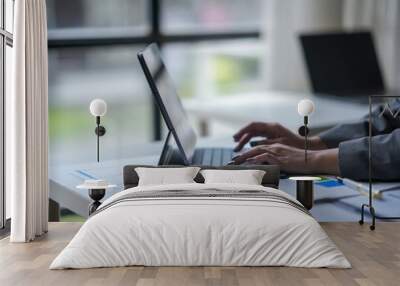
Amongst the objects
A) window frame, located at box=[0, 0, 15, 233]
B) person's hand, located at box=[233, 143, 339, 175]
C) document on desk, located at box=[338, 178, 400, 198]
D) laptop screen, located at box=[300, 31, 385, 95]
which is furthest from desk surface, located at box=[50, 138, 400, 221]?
laptop screen, located at box=[300, 31, 385, 95]

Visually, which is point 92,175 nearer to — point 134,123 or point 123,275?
point 134,123

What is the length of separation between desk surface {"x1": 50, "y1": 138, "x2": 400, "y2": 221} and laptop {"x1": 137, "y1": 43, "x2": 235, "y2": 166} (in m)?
0.13

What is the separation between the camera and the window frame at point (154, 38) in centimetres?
651

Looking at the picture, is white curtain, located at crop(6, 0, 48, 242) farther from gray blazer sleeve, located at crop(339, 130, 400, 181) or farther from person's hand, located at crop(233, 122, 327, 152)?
gray blazer sleeve, located at crop(339, 130, 400, 181)

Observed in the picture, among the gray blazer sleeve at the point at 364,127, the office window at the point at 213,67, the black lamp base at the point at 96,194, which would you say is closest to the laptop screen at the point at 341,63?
the gray blazer sleeve at the point at 364,127

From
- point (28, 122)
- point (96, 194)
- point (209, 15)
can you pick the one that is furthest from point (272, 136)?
point (28, 122)

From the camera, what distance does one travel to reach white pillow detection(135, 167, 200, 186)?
5844 millimetres

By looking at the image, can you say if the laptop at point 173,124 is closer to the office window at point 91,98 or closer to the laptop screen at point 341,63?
the office window at point 91,98

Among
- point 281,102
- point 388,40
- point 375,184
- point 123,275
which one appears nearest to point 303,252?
point 123,275

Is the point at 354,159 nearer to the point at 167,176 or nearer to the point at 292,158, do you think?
the point at 292,158

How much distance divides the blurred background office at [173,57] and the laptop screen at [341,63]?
0.07m

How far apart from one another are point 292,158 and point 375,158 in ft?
2.17

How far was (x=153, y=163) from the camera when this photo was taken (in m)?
6.27

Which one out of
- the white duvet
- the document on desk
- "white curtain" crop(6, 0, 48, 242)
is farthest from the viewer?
the document on desk
